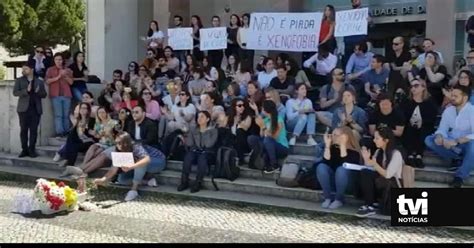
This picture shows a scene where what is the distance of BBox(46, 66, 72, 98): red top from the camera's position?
12582 millimetres

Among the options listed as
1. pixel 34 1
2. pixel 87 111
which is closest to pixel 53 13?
pixel 34 1

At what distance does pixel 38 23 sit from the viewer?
28.3m

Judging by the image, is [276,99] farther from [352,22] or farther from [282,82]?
[352,22]

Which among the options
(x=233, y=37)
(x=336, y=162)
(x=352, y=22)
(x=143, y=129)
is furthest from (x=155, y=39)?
(x=336, y=162)

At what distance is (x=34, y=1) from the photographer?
28469mm

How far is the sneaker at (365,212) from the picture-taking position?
7609 mm

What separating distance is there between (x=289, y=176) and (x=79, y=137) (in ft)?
14.3

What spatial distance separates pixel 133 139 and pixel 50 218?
8.07ft

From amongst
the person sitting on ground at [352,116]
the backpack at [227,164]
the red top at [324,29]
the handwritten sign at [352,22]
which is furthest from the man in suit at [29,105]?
the person sitting on ground at [352,116]

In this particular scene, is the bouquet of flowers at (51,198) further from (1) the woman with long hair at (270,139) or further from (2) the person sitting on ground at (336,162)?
(2) the person sitting on ground at (336,162)

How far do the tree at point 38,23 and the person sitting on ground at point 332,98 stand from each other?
19.7 m

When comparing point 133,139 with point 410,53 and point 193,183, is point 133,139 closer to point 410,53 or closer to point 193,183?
point 193,183

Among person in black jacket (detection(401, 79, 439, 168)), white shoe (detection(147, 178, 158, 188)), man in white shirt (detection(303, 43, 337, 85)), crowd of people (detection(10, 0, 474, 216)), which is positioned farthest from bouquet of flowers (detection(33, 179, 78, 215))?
man in white shirt (detection(303, 43, 337, 85))

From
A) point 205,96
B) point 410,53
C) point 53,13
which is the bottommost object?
point 205,96
